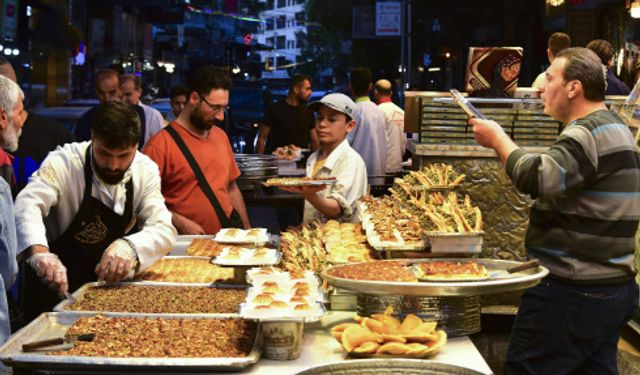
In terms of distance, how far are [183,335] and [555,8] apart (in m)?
21.3

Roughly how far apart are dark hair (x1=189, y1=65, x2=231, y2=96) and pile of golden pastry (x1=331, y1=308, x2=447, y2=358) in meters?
3.41

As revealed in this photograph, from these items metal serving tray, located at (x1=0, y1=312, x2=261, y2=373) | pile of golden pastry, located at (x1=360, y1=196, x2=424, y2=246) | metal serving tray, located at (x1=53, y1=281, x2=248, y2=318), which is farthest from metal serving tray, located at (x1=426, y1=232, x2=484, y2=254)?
metal serving tray, located at (x1=0, y1=312, x2=261, y2=373)

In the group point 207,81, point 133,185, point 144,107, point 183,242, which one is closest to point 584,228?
point 133,185

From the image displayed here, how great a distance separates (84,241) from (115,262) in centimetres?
48

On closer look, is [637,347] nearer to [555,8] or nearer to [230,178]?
[230,178]

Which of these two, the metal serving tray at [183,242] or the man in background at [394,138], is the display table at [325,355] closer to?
the metal serving tray at [183,242]

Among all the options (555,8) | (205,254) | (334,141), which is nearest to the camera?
(205,254)

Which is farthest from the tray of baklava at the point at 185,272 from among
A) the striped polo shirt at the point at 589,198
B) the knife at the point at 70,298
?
the striped polo shirt at the point at 589,198

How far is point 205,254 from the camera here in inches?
253

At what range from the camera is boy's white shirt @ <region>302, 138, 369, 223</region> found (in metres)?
→ 7.10

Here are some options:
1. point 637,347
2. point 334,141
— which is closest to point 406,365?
point 334,141

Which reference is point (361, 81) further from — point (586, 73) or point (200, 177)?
point (586, 73)

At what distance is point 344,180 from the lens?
7.18 meters

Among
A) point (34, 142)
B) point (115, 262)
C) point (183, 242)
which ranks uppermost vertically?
point (34, 142)
